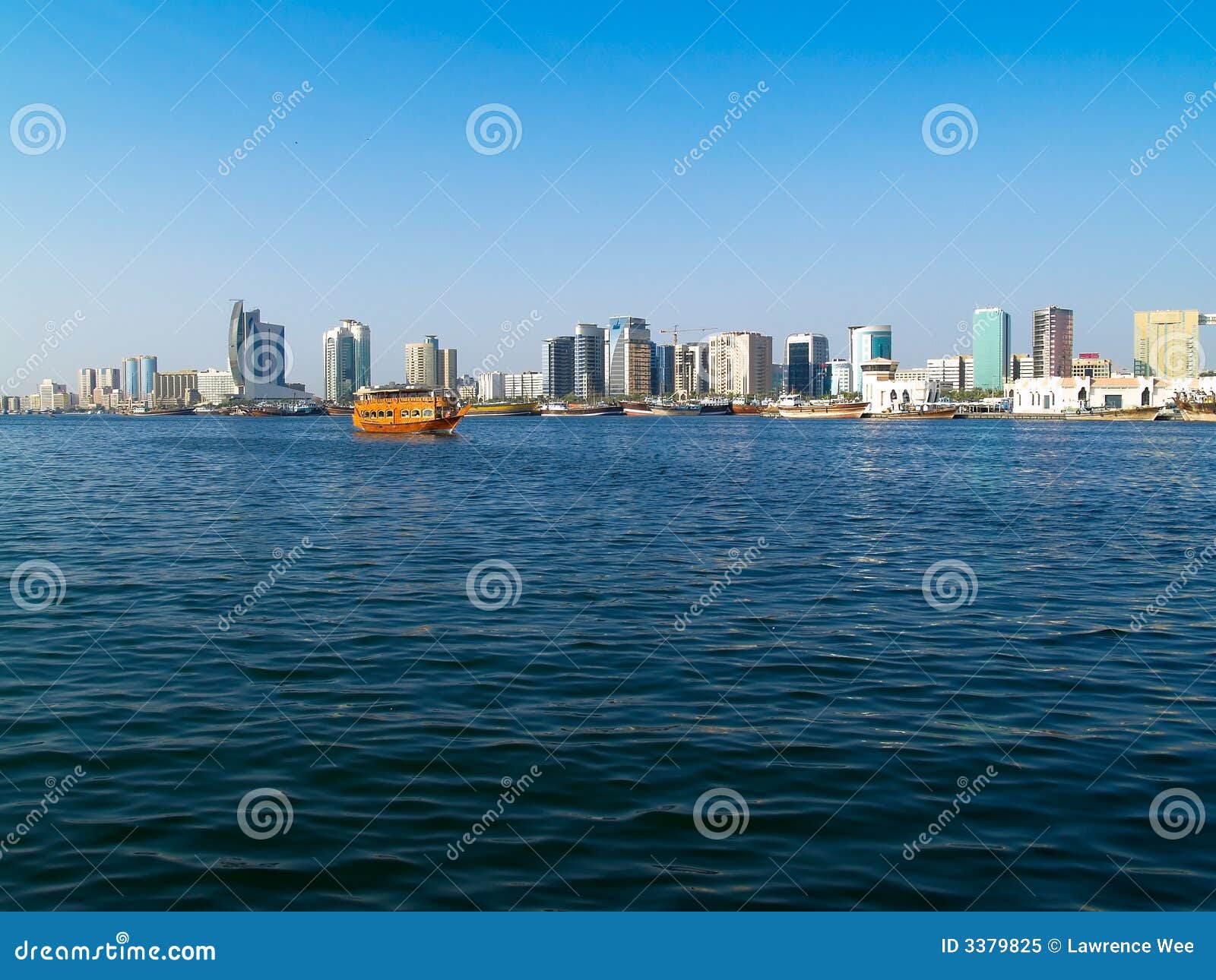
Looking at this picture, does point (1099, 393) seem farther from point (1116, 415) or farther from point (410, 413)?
point (410, 413)

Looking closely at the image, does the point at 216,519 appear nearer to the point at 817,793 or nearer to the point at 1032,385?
the point at 817,793

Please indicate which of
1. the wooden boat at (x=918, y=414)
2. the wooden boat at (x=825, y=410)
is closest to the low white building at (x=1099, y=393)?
the wooden boat at (x=918, y=414)

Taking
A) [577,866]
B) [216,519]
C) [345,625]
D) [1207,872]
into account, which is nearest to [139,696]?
[345,625]

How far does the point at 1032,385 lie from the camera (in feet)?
563

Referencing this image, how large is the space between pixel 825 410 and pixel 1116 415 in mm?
45823

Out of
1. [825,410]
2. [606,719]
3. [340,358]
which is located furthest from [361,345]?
[606,719]

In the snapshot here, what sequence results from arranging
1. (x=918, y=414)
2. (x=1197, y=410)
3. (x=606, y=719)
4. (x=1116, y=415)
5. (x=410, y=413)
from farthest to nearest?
(x=918, y=414), (x=1116, y=415), (x=1197, y=410), (x=410, y=413), (x=606, y=719)

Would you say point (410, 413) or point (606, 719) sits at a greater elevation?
point (410, 413)

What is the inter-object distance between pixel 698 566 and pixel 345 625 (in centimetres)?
732

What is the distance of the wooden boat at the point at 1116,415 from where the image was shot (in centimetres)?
14338

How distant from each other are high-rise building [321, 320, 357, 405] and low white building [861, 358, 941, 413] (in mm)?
93628

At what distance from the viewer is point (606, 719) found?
30.8 ft

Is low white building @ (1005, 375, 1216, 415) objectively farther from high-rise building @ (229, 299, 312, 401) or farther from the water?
the water

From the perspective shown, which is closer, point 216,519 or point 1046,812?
point 1046,812
